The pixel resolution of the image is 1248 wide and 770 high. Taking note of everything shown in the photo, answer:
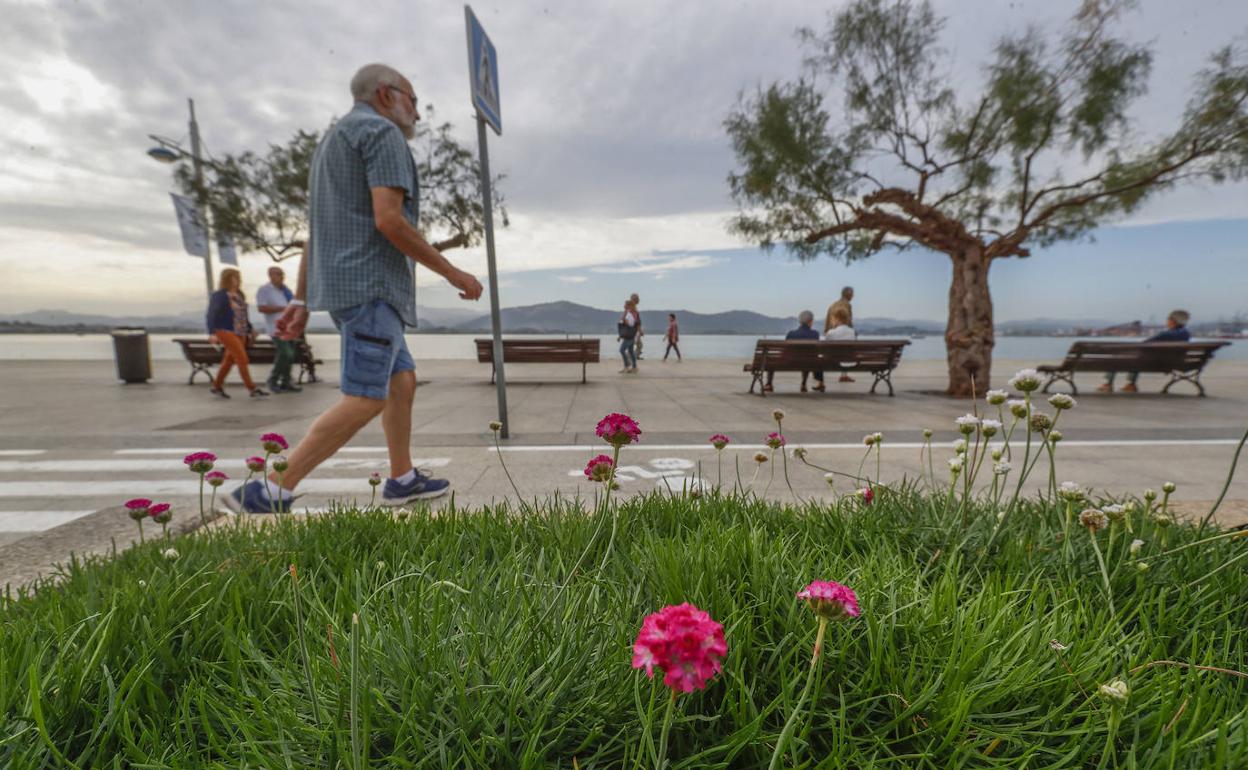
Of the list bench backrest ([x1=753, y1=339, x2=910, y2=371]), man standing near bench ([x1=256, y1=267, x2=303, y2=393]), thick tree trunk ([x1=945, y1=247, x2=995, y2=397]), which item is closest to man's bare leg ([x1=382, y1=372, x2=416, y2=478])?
bench backrest ([x1=753, y1=339, x2=910, y2=371])

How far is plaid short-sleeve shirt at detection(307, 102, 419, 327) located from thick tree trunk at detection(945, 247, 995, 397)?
894 centimetres

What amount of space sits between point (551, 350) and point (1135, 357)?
32.7ft

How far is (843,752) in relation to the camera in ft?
3.09

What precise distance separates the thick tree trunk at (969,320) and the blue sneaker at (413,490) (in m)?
8.58

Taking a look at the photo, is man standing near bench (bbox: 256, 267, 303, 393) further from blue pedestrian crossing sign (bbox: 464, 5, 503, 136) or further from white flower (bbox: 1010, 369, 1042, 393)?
white flower (bbox: 1010, 369, 1042, 393)

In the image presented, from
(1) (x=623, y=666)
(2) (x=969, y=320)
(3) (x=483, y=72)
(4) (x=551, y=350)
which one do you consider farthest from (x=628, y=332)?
(1) (x=623, y=666)

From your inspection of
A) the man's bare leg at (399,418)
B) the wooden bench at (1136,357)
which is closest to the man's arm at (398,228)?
the man's bare leg at (399,418)

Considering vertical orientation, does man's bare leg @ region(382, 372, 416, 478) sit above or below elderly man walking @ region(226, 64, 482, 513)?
below

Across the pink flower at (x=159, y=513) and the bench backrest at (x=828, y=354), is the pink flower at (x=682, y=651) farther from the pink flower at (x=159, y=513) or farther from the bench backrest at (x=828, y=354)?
the bench backrest at (x=828, y=354)

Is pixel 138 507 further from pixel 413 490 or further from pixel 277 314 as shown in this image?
pixel 277 314

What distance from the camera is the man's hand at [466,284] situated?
2.99m

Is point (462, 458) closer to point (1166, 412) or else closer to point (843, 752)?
point (843, 752)

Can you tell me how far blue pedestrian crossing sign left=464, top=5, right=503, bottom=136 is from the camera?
13.7 ft

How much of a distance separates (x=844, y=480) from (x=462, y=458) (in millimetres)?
2913
